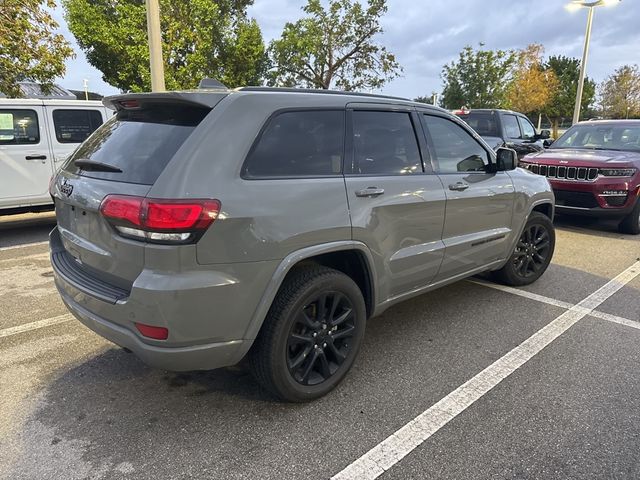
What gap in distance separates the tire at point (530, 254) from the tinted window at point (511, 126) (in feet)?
24.3

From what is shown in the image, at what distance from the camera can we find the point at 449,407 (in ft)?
9.18

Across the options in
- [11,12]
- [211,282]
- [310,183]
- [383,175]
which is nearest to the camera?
[211,282]

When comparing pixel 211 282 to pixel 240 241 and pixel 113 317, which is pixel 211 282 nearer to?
pixel 240 241

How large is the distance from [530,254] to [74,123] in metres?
6.99

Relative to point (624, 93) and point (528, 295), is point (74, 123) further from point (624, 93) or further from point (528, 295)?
point (624, 93)

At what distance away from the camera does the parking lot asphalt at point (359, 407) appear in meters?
2.33

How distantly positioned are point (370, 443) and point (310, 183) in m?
1.44

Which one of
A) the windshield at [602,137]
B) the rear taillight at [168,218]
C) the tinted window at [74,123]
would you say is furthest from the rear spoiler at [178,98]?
the windshield at [602,137]

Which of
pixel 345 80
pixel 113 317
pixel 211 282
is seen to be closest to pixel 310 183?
pixel 211 282

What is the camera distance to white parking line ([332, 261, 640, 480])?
231 cm

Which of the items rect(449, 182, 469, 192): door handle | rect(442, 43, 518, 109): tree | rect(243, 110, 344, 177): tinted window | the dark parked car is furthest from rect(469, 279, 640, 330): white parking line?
rect(442, 43, 518, 109): tree

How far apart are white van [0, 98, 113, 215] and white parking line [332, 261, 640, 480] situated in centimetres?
688

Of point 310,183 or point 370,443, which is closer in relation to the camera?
point 370,443

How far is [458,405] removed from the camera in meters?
2.82
